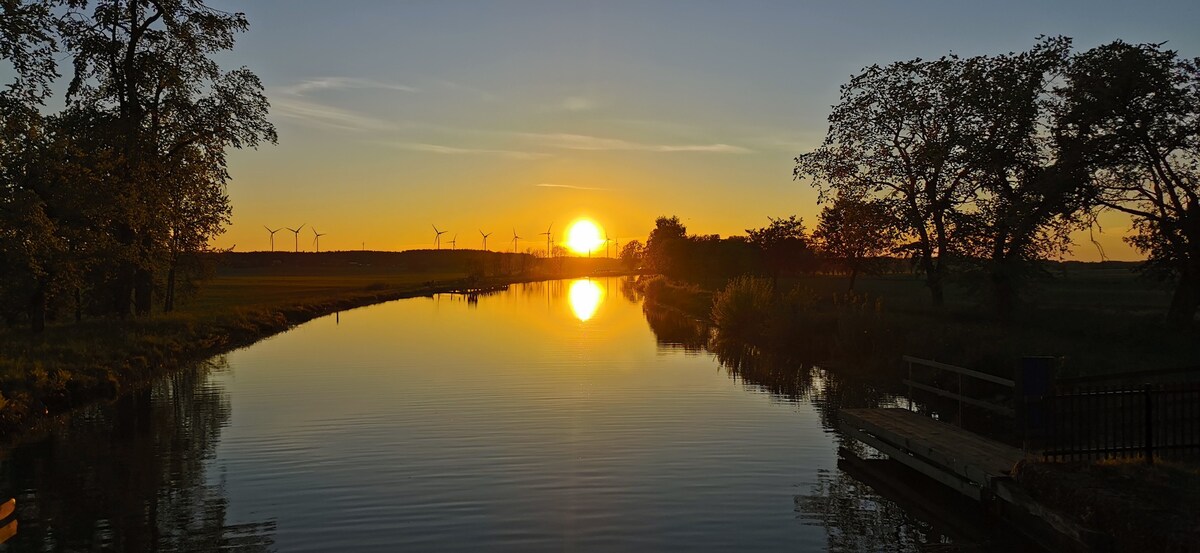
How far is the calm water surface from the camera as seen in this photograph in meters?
12.4

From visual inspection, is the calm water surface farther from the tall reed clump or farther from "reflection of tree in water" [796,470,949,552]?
the tall reed clump

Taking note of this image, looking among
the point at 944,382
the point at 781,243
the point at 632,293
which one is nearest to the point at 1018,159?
the point at 944,382

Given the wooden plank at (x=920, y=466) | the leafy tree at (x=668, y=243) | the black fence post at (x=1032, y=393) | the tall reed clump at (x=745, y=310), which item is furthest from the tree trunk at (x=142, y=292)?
the leafy tree at (x=668, y=243)

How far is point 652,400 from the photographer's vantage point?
995 inches

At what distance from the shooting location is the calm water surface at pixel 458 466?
12.4m

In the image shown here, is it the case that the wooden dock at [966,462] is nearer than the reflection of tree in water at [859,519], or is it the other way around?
the wooden dock at [966,462]

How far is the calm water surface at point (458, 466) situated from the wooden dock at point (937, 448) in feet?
3.11

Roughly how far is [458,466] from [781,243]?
81.5 m

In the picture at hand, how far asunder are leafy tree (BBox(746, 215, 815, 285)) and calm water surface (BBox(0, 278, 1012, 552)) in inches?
2497

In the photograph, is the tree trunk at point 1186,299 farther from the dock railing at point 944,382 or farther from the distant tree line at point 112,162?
the distant tree line at point 112,162

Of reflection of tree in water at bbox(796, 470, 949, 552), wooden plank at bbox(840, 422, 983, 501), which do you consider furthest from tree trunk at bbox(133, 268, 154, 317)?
reflection of tree in water at bbox(796, 470, 949, 552)

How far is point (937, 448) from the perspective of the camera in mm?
14867

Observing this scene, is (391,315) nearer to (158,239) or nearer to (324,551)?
(158,239)

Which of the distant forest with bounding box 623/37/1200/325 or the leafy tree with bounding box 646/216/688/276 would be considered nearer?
the distant forest with bounding box 623/37/1200/325
